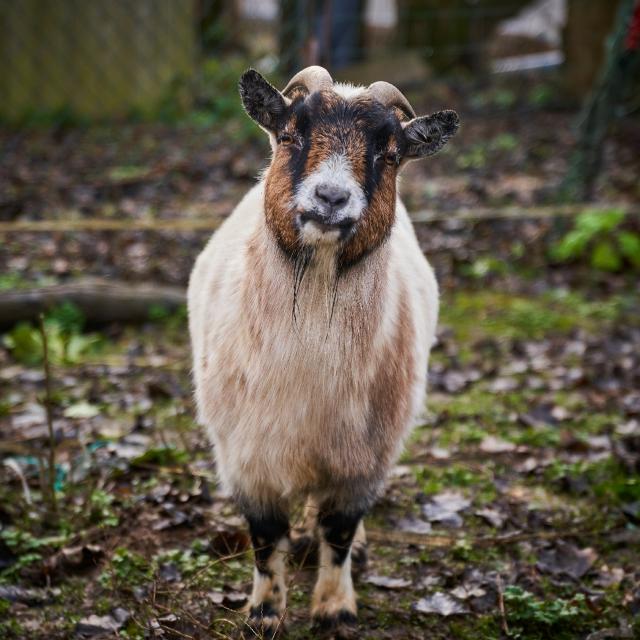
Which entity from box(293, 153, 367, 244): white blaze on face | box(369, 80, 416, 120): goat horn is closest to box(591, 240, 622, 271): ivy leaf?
box(369, 80, 416, 120): goat horn

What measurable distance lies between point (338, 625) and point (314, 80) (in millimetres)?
1994

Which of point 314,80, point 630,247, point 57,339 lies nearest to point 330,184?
point 314,80

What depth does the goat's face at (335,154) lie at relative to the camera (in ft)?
9.30

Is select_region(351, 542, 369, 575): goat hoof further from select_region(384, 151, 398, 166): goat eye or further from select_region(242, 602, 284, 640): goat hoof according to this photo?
select_region(384, 151, 398, 166): goat eye

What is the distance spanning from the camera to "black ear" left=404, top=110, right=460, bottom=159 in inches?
125

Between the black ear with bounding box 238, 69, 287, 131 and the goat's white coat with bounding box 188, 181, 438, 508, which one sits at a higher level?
the black ear with bounding box 238, 69, 287, 131

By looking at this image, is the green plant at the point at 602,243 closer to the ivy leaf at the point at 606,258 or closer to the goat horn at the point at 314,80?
the ivy leaf at the point at 606,258

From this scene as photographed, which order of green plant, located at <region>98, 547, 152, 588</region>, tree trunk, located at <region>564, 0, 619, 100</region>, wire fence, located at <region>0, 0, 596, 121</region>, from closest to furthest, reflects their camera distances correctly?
green plant, located at <region>98, 547, 152, 588</region>, tree trunk, located at <region>564, 0, 619, 100</region>, wire fence, located at <region>0, 0, 596, 121</region>

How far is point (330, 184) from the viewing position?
280 cm

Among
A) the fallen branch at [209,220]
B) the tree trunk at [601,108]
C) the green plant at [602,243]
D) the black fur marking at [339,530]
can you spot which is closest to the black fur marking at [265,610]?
the black fur marking at [339,530]

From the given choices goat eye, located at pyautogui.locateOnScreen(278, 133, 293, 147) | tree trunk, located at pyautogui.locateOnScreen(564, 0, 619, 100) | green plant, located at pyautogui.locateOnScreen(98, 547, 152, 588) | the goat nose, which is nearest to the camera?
the goat nose

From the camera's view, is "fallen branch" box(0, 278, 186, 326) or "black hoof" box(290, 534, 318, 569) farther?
"fallen branch" box(0, 278, 186, 326)

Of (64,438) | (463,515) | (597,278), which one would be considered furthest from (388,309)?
(597,278)

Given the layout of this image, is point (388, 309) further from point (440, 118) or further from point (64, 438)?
point (64, 438)
